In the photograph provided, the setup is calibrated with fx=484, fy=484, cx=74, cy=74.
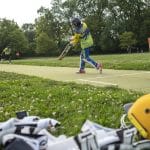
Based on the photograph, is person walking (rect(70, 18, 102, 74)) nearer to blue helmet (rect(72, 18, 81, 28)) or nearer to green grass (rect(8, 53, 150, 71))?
blue helmet (rect(72, 18, 81, 28))

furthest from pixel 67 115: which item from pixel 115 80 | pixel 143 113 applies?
pixel 115 80

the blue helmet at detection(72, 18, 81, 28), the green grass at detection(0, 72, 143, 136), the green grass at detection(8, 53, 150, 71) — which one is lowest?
the green grass at detection(8, 53, 150, 71)

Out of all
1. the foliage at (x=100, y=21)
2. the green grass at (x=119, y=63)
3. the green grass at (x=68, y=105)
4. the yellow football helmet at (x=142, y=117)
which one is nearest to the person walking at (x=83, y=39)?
the green grass at (x=119, y=63)

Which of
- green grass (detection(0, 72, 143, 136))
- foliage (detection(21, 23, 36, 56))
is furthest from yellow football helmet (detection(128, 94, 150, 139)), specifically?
foliage (detection(21, 23, 36, 56))

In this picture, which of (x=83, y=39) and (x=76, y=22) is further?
(x=83, y=39)

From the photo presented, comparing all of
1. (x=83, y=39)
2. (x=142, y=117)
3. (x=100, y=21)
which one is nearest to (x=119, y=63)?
(x=83, y=39)

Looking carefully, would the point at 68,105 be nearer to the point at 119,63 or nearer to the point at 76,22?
the point at 76,22

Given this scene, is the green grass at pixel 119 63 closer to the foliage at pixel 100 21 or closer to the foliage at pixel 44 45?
the foliage at pixel 100 21

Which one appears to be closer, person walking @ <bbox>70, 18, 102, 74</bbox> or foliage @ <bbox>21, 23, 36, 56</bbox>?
person walking @ <bbox>70, 18, 102, 74</bbox>

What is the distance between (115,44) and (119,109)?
94.5 meters

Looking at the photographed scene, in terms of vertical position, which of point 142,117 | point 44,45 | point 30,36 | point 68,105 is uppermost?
point 142,117

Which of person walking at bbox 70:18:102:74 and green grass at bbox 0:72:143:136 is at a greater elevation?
person walking at bbox 70:18:102:74

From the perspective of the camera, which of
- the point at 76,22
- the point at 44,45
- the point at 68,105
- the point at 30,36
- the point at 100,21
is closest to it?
the point at 68,105

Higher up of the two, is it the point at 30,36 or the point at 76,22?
the point at 76,22
